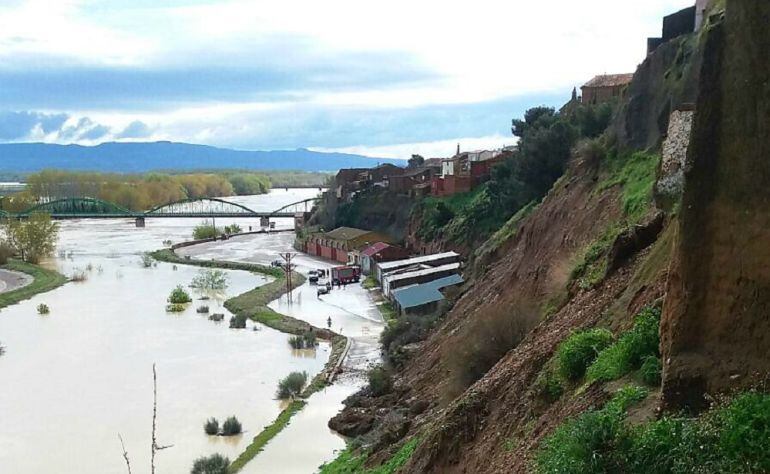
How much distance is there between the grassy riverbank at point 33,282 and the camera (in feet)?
170

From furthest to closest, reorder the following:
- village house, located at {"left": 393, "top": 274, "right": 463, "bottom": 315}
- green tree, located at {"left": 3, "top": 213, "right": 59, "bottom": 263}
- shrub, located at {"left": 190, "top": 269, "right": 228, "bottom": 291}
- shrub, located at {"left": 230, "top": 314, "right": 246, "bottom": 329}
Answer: green tree, located at {"left": 3, "top": 213, "right": 59, "bottom": 263} → shrub, located at {"left": 190, "top": 269, "right": 228, "bottom": 291} → shrub, located at {"left": 230, "top": 314, "right": 246, "bottom": 329} → village house, located at {"left": 393, "top": 274, "right": 463, "bottom": 315}

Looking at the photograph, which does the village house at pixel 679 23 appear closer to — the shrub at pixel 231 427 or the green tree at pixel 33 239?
the shrub at pixel 231 427

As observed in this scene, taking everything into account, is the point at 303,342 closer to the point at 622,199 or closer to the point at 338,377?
the point at 338,377

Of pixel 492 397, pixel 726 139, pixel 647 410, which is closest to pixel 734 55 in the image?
pixel 726 139

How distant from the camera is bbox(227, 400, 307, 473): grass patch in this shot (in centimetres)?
2058

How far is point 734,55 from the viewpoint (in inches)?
274

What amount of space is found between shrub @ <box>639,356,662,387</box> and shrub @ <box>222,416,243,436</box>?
57.9 ft

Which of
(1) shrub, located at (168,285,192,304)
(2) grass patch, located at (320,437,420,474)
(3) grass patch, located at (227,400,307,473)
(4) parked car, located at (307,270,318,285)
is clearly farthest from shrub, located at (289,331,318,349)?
(4) parked car, located at (307,270,318,285)

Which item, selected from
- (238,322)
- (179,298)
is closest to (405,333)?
(238,322)

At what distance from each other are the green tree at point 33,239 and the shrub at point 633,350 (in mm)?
76446

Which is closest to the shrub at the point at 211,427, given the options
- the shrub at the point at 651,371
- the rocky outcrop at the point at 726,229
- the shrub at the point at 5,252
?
the shrub at the point at 651,371

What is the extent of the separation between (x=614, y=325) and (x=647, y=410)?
3.66m

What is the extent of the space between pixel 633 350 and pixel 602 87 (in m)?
43.4

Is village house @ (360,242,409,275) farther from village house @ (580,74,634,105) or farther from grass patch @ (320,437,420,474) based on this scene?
grass patch @ (320,437,420,474)
